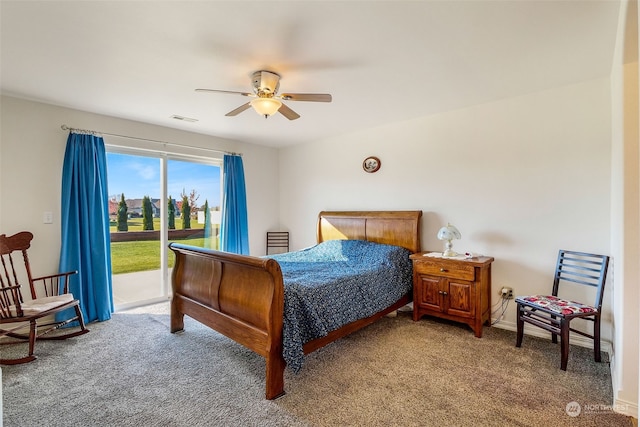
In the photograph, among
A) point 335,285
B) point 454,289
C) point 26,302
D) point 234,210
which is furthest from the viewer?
point 234,210

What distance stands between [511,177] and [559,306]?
1.36m

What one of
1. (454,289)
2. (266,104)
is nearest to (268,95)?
(266,104)

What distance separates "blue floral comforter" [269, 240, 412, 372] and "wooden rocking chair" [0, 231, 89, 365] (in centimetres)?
214

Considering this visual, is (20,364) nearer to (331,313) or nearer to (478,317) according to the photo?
(331,313)

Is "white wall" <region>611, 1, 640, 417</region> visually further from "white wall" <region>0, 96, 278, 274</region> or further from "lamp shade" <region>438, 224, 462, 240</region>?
"white wall" <region>0, 96, 278, 274</region>

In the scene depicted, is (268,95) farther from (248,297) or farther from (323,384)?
(323,384)

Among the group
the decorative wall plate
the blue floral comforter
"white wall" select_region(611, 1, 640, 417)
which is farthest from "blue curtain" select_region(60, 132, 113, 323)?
"white wall" select_region(611, 1, 640, 417)

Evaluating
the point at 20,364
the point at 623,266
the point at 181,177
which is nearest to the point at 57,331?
the point at 20,364

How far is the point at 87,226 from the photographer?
11.7 ft

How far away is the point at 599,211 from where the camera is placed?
2.84 m

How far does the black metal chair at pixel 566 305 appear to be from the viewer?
2.44 metres

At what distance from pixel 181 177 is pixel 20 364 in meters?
2.74

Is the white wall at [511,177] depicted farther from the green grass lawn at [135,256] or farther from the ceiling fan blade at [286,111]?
the green grass lawn at [135,256]

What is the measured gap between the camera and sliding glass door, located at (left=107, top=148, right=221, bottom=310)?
4.08m
